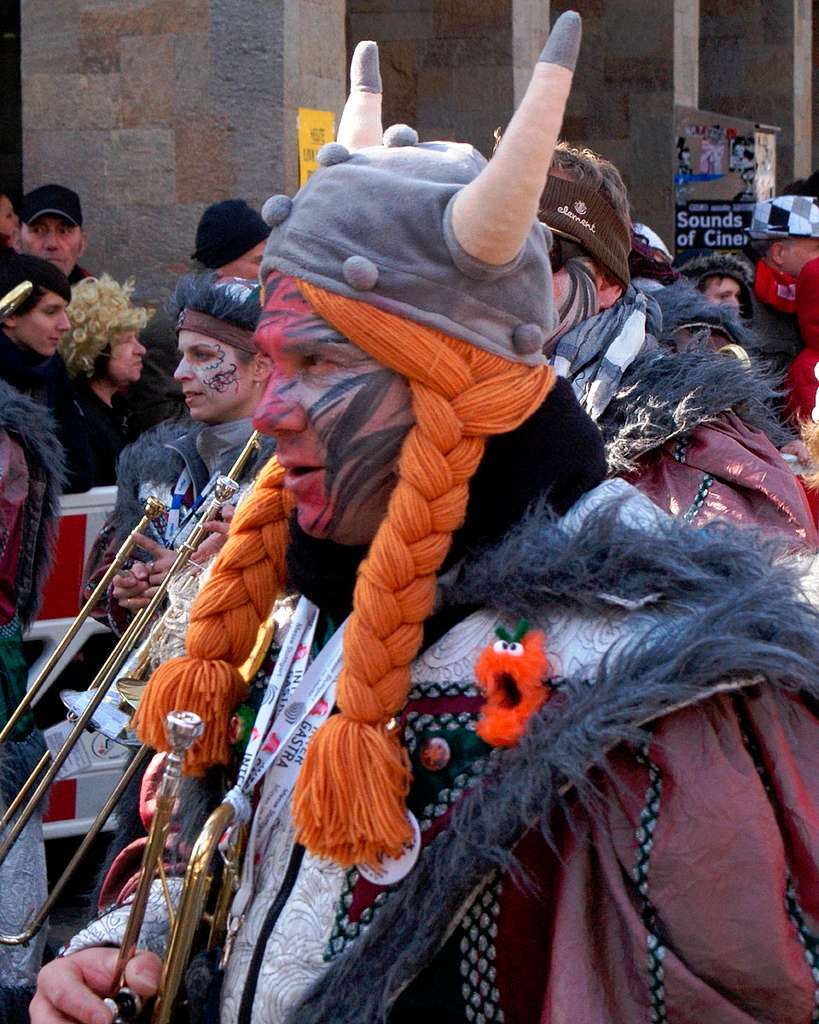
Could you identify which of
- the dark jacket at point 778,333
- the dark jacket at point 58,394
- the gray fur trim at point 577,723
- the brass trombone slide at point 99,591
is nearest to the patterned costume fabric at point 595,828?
the gray fur trim at point 577,723

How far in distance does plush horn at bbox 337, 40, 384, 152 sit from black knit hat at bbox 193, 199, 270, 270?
3522mm

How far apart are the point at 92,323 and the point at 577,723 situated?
4.78 meters

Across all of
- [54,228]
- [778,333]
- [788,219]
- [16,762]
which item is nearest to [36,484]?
[16,762]

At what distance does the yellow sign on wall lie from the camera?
23.0 feet

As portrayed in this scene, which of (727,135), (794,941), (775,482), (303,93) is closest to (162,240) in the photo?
(303,93)

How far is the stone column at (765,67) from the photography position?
1534cm

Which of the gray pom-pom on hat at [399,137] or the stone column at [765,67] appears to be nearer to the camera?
the gray pom-pom on hat at [399,137]

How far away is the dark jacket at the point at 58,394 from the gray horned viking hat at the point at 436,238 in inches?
143

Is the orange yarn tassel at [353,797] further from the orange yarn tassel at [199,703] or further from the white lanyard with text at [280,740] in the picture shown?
the orange yarn tassel at [199,703]

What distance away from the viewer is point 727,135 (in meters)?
11.4

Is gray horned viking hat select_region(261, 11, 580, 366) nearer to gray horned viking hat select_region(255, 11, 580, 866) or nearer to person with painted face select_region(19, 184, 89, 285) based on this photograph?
gray horned viking hat select_region(255, 11, 580, 866)

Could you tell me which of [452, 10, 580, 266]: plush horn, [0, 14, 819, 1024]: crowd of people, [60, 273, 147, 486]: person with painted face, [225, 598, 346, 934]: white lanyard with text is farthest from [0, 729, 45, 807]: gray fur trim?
[452, 10, 580, 266]: plush horn

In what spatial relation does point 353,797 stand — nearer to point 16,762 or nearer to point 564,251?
point 564,251

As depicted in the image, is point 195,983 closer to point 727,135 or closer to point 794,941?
point 794,941
